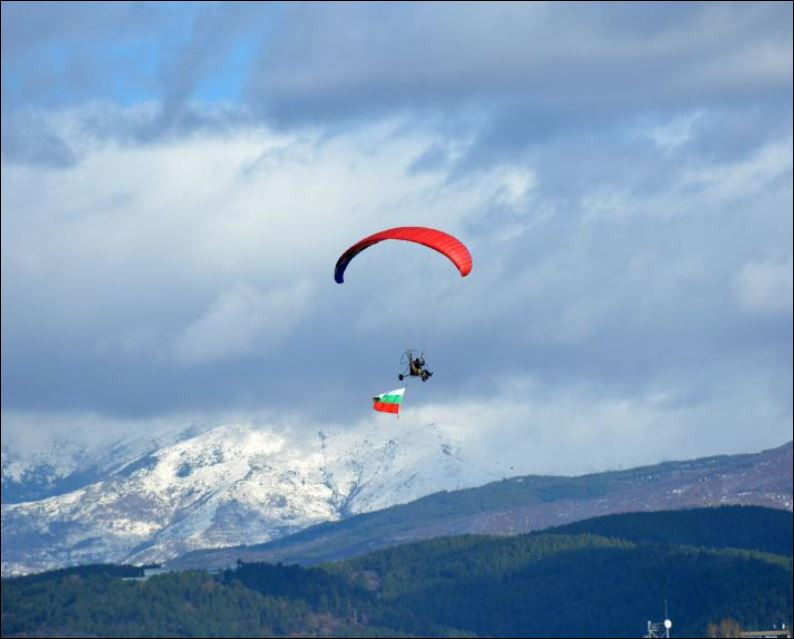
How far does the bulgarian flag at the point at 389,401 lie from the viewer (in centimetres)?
15550

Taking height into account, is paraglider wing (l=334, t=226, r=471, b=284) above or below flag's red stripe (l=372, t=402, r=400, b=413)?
above

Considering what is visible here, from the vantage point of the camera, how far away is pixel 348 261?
156250 millimetres

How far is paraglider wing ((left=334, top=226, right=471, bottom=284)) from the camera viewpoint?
492 feet

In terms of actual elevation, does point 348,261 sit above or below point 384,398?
above

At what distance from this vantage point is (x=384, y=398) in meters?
158

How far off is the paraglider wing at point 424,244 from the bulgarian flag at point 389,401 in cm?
943

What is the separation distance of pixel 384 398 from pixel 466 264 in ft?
45.9

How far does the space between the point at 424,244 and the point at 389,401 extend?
46.7 feet

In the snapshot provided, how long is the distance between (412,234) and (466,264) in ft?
16.6

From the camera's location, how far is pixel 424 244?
149 metres

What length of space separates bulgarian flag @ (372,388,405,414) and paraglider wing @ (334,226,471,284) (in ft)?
30.9

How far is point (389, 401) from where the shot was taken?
157m

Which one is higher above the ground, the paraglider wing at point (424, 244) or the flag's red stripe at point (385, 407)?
the paraglider wing at point (424, 244)

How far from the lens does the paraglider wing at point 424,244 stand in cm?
14988
